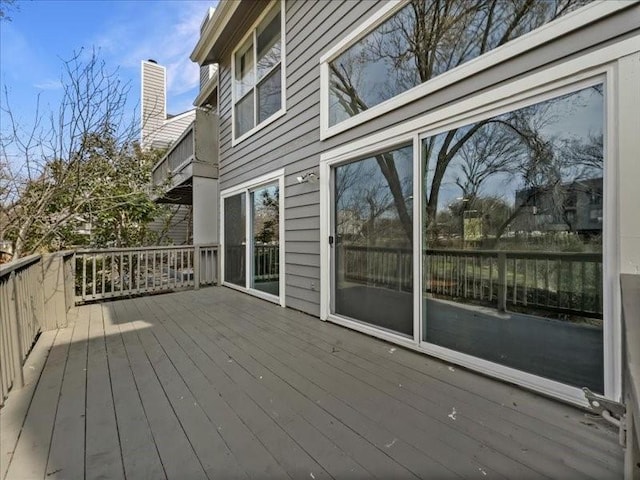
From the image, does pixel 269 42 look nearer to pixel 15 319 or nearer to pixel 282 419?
pixel 15 319

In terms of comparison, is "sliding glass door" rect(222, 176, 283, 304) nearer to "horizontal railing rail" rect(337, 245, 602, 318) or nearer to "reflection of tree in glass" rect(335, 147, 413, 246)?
"reflection of tree in glass" rect(335, 147, 413, 246)

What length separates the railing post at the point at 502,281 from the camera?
7.30 feet

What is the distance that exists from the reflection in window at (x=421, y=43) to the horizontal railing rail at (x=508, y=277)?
1452 millimetres

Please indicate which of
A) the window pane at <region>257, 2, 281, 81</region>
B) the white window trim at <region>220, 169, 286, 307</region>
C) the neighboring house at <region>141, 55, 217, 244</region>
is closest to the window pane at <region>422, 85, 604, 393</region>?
the white window trim at <region>220, 169, 286, 307</region>

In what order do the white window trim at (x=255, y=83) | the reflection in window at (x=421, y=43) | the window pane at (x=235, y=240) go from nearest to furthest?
the reflection in window at (x=421, y=43) → the white window trim at (x=255, y=83) → the window pane at (x=235, y=240)

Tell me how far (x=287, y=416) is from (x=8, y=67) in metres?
6.09

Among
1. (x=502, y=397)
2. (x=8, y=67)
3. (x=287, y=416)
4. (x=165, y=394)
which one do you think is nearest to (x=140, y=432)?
(x=165, y=394)

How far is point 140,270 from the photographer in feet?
19.0

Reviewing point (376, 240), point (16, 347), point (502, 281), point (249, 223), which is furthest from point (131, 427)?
point (249, 223)

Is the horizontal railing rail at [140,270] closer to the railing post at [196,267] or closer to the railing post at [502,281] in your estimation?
the railing post at [196,267]

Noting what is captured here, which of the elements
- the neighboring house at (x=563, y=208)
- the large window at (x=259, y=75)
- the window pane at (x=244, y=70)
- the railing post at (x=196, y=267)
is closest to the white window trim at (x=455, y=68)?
the neighboring house at (x=563, y=208)

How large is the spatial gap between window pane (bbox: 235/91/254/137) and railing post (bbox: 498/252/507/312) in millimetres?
4423

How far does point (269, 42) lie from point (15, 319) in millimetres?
4695

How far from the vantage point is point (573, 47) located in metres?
1.86
